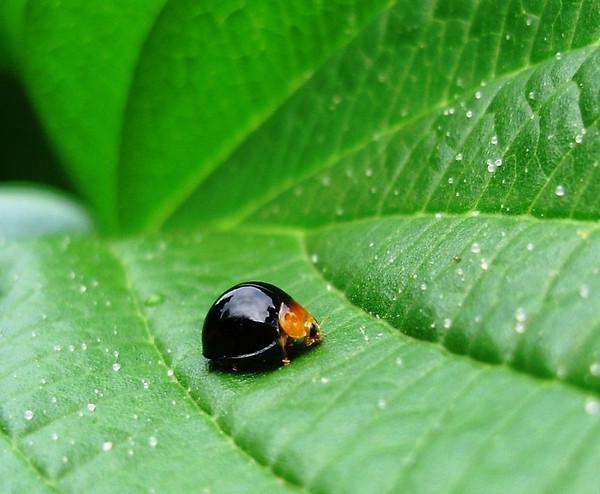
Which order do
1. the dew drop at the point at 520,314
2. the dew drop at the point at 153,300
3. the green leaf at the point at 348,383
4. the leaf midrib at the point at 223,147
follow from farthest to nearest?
the leaf midrib at the point at 223,147 → the dew drop at the point at 153,300 → the dew drop at the point at 520,314 → the green leaf at the point at 348,383

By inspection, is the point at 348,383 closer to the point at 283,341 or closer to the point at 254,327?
the point at 283,341

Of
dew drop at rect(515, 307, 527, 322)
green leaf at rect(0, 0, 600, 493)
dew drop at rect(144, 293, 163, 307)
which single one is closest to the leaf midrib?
green leaf at rect(0, 0, 600, 493)

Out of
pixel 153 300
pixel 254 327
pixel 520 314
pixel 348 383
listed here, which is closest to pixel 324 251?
pixel 254 327

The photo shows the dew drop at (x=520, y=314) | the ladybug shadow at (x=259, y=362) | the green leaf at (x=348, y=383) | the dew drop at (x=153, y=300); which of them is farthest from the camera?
the dew drop at (x=153, y=300)

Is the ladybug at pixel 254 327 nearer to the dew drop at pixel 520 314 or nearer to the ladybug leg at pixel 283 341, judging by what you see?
the ladybug leg at pixel 283 341

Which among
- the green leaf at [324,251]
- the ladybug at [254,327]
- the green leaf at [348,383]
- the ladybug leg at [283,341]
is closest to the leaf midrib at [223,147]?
the green leaf at [324,251]

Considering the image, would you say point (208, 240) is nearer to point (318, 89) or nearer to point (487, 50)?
point (318, 89)

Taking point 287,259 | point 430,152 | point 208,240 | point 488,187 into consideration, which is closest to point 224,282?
point 287,259
